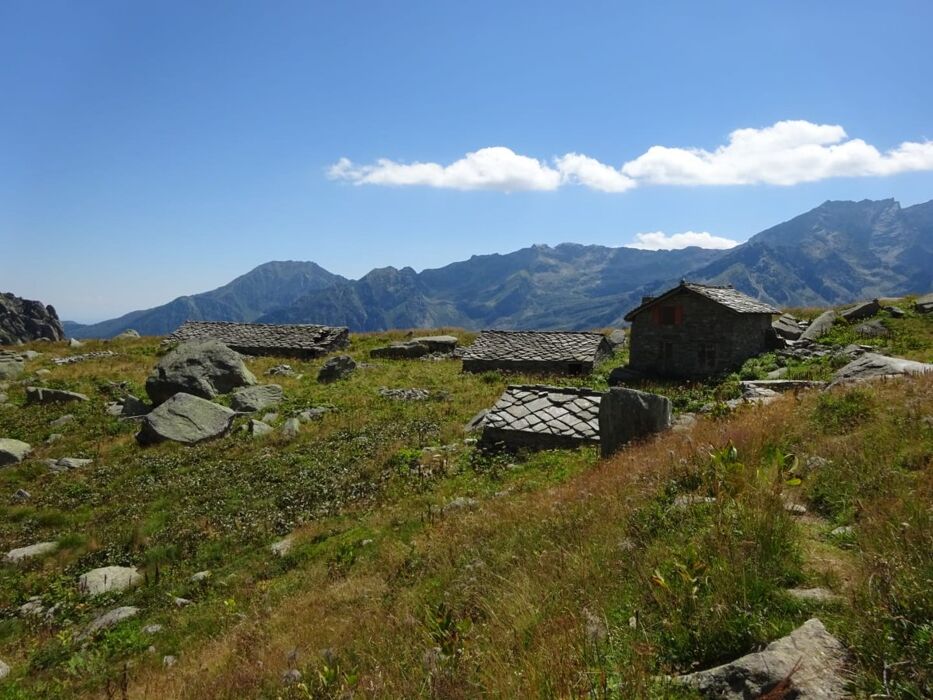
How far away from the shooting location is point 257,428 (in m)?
21.0

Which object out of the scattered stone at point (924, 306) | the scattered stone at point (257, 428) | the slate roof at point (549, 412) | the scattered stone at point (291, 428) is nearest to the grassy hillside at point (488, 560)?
the slate roof at point (549, 412)

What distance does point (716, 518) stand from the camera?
5.46 m

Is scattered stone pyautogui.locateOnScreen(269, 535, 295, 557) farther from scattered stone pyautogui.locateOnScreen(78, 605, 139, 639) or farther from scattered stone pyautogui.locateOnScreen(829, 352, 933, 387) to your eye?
scattered stone pyautogui.locateOnScreen(829, 352, 933, 387)

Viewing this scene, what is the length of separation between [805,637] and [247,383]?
2767 cm

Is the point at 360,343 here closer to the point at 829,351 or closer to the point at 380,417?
the point at 380,417

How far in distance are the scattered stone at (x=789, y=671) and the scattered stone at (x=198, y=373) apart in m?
25.2

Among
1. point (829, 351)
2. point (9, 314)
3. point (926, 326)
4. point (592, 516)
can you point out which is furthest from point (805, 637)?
point (9, 314)

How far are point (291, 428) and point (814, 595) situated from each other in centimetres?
1891

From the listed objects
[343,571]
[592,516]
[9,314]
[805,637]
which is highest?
[9,314]

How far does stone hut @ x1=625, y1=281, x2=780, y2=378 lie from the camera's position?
28672 mm

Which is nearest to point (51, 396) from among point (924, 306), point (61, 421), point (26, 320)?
point (61, 421)

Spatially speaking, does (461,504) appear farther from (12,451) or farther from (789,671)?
(12,451)

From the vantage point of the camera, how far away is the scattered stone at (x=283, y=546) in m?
11.4

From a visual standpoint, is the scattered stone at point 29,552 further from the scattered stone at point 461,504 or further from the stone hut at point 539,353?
the stone hut at point 539,353
